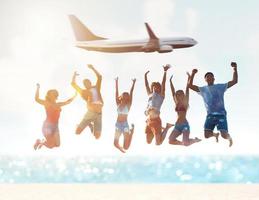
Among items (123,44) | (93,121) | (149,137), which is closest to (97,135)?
(93,121)

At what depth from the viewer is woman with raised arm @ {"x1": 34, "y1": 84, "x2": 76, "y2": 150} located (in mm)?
21219

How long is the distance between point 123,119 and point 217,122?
3.55 metres

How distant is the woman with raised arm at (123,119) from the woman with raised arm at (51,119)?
1.71m

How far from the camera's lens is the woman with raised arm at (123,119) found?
21484mm

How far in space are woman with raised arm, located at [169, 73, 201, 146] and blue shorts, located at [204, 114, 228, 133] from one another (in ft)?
2.63

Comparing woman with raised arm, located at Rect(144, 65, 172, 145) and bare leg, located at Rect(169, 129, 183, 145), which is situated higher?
woman with raised arm, located at Rect(144, 65, 172, 145)

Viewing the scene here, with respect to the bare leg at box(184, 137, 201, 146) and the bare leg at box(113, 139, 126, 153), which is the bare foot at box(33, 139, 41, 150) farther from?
the bare leg at box(184, 137, 201, 146)

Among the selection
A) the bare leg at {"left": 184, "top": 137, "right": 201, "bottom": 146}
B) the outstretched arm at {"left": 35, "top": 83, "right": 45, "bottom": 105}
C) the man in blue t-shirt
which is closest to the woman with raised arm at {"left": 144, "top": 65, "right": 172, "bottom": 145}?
the bare leg at {"left": 184, "top": 137, "right": 201, "bottom": 146}

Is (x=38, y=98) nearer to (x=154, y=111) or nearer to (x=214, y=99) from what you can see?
(x=154, y=111)

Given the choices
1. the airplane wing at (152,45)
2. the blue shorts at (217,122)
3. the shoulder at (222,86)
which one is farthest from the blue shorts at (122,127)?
the airplane wing at (152,45)

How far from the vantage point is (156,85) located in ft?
70.3

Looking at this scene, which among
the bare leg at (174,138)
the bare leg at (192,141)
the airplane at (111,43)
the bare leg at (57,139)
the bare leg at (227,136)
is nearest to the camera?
the bare leg at (227,136)

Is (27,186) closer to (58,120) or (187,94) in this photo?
(58,120)

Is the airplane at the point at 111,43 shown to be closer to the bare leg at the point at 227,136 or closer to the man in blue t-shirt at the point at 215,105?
the man in blue t-shirt at the point at 215,105
